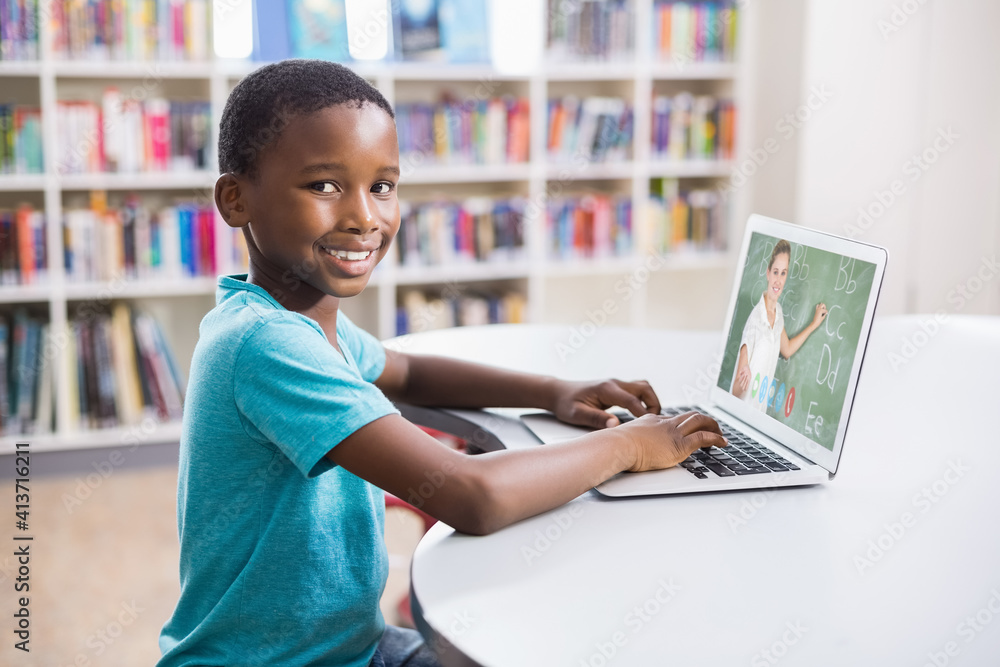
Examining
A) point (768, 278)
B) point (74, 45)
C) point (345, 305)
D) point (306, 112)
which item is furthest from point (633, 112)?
point (306, 112)

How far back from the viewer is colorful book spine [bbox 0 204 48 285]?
9.48 ft

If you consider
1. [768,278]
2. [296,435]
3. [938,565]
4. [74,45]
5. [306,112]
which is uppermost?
[74,45]

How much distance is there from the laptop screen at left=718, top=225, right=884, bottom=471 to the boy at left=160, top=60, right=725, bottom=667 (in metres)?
0.14

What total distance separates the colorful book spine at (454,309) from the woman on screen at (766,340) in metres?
2.19

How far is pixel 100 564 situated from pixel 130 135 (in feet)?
4.38

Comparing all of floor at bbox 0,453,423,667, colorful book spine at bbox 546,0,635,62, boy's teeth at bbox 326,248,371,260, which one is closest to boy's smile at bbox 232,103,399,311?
boy's teeth at bbox 326,248,371,260

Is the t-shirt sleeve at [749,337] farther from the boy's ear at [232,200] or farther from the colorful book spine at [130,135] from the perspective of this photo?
the colorful book spine at [130,135]

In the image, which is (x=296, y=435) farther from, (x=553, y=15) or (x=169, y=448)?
(x=553, y=15)

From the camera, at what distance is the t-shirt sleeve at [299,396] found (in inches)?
33.1

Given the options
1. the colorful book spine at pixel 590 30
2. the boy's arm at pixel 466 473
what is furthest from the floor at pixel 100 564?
the colorful book spine at pixel 590 30

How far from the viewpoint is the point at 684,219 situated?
365 centimetres

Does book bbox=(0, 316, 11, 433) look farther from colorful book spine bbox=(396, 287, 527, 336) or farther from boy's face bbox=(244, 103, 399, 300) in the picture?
boy's face bbox=(244, 103, 399, 300)

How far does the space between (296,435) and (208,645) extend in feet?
0.85

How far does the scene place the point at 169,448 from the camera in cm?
315
